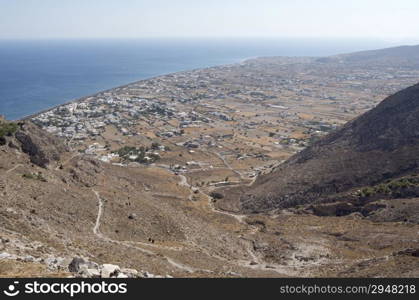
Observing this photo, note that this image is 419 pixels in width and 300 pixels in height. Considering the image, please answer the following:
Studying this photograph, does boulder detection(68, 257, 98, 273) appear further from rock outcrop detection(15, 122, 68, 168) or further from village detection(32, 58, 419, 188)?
village detection(32, 58, 419, 188)

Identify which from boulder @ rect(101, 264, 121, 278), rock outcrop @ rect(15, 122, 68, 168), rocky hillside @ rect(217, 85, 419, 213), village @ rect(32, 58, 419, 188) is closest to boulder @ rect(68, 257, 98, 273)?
boulder @ rect(101, 264, 121, 278)

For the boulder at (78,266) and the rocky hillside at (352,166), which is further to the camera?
the rocky hillside at (352,166)

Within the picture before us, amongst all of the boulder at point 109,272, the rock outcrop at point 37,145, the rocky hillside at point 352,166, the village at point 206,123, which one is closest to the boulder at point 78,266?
the boulder at point 109,272

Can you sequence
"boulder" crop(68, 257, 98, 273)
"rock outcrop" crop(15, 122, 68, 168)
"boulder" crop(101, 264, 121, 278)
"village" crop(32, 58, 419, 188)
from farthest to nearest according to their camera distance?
"village" crop(32, 58, 419, 188) → "rock outcrop" crop(15, 122, 68, 168) → "boulder" crop(68, 257, 98, 273) → "boulder" crop(101, 264, 121, 278)

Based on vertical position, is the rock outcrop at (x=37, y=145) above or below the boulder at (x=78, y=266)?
above

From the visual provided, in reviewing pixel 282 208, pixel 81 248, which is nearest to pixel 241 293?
pixel 81 248

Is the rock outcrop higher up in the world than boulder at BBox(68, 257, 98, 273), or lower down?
higher up

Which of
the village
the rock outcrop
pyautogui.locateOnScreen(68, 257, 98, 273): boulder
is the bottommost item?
the village

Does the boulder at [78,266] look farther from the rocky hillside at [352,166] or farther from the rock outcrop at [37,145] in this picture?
the rocky hillside at [352,166]

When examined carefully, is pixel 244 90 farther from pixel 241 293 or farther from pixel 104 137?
pixel 241 293
